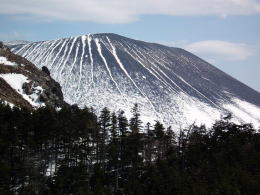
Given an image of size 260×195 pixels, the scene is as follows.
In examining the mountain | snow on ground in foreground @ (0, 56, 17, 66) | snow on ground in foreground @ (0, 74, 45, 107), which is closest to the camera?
the mountain

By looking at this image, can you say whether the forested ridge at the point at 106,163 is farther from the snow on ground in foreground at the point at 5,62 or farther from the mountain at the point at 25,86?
the snow on ground in foreground at the point at 5,62

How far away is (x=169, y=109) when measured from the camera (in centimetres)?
17888

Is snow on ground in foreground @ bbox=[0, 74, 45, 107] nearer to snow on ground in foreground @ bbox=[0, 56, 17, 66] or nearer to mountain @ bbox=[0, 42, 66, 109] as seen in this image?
mountain @ bbox=[0, 42, 66, 109]

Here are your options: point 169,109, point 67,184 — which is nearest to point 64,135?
point 67,184

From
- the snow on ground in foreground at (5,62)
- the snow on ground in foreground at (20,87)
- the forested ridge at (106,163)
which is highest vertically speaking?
the snow on ground in foreground at (5,62)

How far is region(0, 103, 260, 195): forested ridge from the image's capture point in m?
56.8

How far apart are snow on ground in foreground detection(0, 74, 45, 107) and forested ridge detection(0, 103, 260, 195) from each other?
20797 mm

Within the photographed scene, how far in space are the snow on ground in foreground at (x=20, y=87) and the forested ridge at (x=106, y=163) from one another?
20.8m

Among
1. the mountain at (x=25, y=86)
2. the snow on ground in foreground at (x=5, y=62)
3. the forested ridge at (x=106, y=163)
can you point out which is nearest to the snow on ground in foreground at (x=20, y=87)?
the mountain at (x=25, y=86)

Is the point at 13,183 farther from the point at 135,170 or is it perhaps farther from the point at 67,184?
the point at 135,170

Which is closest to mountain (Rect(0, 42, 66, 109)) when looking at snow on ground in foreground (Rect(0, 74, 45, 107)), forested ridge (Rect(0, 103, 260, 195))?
snow on ground in foreground (Rect(0, 74, 45, 107))

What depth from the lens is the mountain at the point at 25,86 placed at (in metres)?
88.3

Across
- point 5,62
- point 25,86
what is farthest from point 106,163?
point 5,62

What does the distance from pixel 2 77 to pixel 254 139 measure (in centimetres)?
5289
